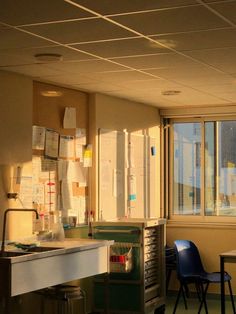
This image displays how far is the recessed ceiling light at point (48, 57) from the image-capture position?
4.65m

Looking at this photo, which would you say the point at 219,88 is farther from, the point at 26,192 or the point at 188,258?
the point at 26,192

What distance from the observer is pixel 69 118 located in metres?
6.23

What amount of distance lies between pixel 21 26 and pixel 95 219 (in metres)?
3.16

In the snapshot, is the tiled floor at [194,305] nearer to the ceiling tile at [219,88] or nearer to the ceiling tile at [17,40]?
the ceiling tile at [219,88]

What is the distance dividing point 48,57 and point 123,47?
625 millimetres

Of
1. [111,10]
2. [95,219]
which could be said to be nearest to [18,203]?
[95,219]

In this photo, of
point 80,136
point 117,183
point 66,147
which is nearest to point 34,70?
point 66,147

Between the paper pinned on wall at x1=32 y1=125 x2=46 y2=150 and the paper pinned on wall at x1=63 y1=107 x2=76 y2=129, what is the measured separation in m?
0.37

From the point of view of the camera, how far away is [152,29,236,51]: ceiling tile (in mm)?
4020

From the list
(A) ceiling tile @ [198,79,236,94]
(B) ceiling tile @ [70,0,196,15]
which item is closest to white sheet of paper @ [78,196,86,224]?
(A) ceiling tile @ [198,79,236,94]

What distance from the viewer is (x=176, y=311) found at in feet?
22.9

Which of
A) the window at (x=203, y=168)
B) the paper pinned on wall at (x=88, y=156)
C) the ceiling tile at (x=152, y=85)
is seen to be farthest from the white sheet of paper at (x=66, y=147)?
the window at (x=203, y=168)

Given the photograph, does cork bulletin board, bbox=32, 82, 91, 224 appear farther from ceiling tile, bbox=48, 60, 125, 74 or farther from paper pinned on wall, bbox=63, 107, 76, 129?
ceiling tile, bbox=48, 60, 125, 74

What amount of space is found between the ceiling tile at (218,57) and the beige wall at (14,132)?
1.59 metres
